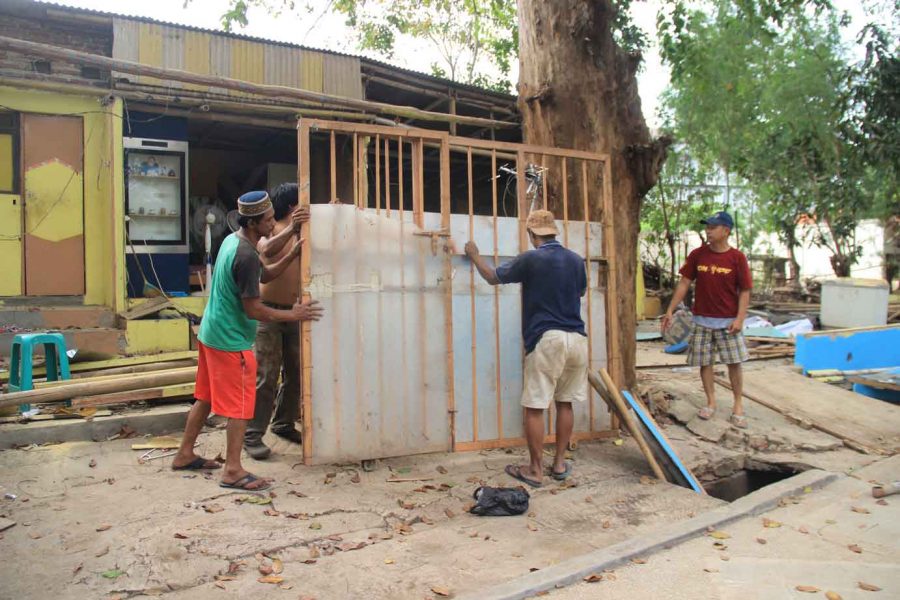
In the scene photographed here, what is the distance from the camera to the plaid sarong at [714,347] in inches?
237

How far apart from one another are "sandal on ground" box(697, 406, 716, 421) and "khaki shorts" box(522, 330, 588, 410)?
6.91ft

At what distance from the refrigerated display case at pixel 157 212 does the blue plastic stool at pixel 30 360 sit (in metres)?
3.44

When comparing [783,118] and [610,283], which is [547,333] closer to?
[610,283]

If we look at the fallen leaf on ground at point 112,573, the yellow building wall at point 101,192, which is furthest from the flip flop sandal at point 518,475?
the yellow building wall at point 101,192

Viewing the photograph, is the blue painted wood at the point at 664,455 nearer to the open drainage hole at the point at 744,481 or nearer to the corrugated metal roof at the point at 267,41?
the open drainage hole at the point at 744,481

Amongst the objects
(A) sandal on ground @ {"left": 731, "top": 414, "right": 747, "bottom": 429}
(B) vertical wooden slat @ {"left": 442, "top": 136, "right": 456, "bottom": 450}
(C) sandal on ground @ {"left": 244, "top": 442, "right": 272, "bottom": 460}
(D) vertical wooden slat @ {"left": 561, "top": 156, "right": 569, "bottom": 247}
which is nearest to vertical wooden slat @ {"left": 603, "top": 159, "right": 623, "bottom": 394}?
(D) vertical wooden slat @ {"left": 561, "top": 156, "right": 569, "bottom": 247}

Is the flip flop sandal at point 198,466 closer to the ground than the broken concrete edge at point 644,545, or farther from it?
farther from it

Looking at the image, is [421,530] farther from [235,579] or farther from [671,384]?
[671,384]

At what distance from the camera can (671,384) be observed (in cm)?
698

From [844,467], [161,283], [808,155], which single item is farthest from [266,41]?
[808,155]

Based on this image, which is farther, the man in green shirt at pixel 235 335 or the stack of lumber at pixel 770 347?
the stack of lumber at pixel 770 347

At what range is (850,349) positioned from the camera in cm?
852

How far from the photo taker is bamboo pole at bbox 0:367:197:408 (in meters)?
4.88

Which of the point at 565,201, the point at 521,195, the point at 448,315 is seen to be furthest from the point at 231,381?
the point at 565,201
